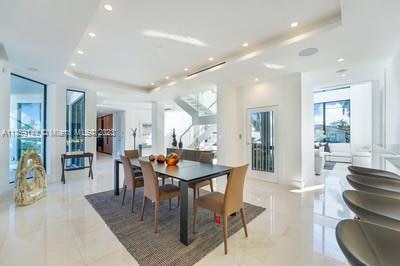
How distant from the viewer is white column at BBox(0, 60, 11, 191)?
3582 mm

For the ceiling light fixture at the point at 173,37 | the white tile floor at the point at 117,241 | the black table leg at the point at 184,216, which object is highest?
the ceiling light fixture at the point at 173,37

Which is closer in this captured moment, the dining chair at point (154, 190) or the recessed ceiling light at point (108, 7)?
the recessed ceiling light at point (108, 7)

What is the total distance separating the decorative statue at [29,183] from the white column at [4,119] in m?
0.42

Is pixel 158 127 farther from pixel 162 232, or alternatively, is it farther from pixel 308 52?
pixel 308 52

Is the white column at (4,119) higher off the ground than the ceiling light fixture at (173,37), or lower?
lower

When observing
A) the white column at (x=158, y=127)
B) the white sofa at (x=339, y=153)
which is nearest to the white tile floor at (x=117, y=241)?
the white column at (x=158, y=127)

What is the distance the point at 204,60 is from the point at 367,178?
3.55 metres

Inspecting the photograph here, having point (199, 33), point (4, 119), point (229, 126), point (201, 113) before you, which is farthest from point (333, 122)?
point (4, 119)

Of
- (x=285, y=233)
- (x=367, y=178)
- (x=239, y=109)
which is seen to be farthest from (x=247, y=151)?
(x=367, y=178)

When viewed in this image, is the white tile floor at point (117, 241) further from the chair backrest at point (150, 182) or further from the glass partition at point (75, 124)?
the glass partition at point (75, 124)

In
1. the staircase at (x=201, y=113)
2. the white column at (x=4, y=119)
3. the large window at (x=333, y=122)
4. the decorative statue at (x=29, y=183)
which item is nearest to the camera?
the decorative statue at (x=29, y=183)

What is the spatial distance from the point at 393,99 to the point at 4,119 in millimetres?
7505

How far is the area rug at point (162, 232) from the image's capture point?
203cm

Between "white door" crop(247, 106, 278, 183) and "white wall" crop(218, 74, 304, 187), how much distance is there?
12 centimetres
